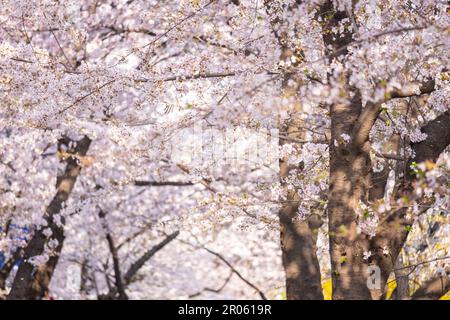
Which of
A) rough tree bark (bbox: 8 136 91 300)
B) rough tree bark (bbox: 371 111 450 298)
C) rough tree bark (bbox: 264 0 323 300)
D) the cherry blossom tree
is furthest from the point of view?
rough tree bark (bbox: 8 136 91 300)

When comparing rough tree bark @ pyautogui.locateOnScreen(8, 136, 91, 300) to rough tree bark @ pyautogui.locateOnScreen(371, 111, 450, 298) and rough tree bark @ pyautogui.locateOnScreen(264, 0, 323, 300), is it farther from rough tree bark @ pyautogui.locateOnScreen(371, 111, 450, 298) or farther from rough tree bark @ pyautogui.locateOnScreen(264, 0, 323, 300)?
rough tree bark @ pyautogui.locateOnScreen(371, 111, 450, 298)

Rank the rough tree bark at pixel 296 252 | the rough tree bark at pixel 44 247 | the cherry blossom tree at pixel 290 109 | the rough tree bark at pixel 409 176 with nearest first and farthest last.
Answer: the cherry blossom tree at pixel 290 109 → the rough tree bark at pixel 409 176 → the rough tree bark at pixel 296 252 → the rough tree bark at pixel 44 247

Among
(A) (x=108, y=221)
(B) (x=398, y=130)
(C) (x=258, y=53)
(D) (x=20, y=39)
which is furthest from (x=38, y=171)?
(B) (x=398, y=130)

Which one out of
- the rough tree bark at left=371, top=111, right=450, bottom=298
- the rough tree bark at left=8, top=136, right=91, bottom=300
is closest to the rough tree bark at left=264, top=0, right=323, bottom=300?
the rough tree bark at left=371, top=111, right=450, bottom=298

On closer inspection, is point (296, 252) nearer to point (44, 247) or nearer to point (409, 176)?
point (409, 176)

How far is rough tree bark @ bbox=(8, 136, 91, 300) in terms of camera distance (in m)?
13.7

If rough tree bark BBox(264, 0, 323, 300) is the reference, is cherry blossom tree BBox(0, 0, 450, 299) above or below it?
above

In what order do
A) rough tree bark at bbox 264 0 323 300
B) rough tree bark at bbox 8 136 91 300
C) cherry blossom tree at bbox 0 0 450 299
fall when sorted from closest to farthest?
cherry blossom tree at bbox 0 0 450 299 → rough tree bark at bbox 264 0 323 300 → rough tree bark at bbox 8 136 91 300

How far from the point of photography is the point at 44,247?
14141 mm

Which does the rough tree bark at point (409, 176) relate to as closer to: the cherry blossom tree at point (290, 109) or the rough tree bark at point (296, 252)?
the cherry blossom tree at point (290, 109)

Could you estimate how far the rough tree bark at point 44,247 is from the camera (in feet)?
45.1

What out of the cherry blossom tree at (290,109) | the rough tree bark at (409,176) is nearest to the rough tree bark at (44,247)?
the cherry blossom tree at (290,109)

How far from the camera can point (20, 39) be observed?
44.5ft
